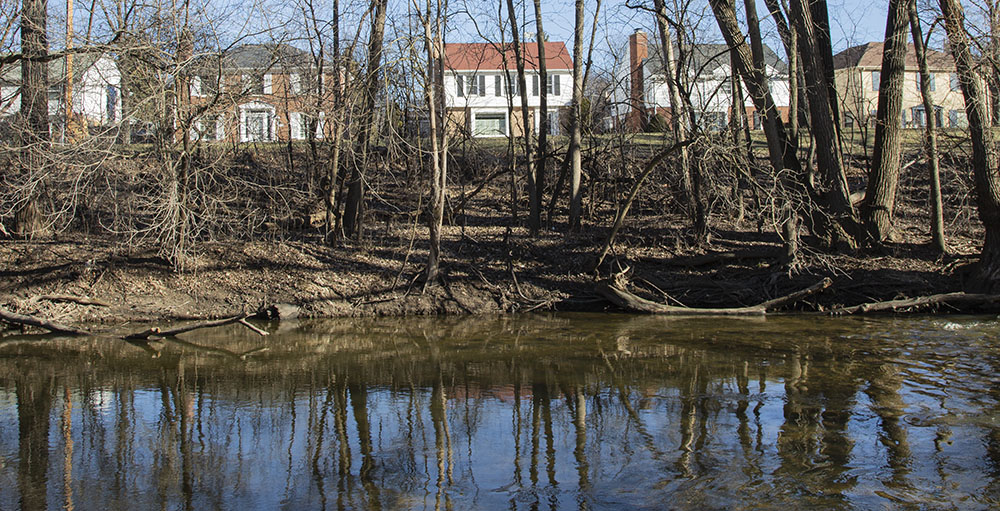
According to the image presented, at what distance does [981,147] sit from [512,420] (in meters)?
11.1

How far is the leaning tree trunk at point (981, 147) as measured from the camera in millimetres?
14461

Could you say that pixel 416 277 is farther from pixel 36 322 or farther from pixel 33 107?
pixel 33 107

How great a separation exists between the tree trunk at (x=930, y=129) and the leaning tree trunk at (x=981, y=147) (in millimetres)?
1234

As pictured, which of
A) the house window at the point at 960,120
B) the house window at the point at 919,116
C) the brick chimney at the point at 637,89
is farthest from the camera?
the house window at the point at 919,116

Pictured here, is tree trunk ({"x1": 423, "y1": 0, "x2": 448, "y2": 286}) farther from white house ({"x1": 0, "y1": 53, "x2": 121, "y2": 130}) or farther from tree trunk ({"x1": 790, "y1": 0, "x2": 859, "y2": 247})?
tree trunk ({"x1": 790, "y1": 0, "x2": 859, "y2": 247})

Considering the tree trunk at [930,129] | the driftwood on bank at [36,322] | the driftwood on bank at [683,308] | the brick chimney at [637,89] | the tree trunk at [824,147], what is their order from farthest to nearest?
A: the brick chimney at [637,89]
the tree trunk at [824,147]
the tree trunk at [930,129]
the driftwood on bank at [683,308]
the driftwood on bank at [36,322]

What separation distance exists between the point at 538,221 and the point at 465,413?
10.5 m

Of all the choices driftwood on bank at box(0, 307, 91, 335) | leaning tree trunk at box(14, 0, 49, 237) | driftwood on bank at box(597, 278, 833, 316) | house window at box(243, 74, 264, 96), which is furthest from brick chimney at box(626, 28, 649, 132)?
leaning tree trunk at box(14, 0, 49, 237)

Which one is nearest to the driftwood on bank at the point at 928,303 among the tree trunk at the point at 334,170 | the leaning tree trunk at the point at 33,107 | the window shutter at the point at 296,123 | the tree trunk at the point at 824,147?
the tree trunk at the point at 824,147

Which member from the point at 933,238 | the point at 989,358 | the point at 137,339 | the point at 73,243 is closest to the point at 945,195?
the point at 933,238

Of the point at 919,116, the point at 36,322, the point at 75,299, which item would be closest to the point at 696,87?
the point at 36,322

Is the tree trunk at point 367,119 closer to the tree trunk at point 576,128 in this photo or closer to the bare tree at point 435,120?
the bare tree at point 435,120

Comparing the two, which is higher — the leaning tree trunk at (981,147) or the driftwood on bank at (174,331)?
the leaning tree trunk at (981,147)

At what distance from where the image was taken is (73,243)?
17031mm
